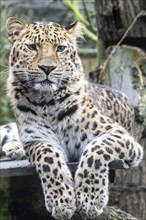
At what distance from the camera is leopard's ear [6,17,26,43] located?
586 cm

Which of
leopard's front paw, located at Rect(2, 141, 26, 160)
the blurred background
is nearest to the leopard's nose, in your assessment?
leopard's front paw, located at Rect(2, 141, 26, 160)

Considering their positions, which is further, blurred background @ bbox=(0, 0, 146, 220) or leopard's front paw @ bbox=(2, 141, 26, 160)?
blurred background @ bbox=(0, 0, 146, 220)

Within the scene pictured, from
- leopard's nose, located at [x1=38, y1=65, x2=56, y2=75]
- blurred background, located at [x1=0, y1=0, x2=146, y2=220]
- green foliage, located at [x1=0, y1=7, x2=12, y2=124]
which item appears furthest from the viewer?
green foliage, located at [x1=0, y1=7, x2=12, y2=124]

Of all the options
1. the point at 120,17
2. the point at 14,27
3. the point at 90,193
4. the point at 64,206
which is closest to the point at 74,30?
the point at 14,27

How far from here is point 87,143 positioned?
5793mm

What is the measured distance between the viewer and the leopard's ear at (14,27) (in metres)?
5.86

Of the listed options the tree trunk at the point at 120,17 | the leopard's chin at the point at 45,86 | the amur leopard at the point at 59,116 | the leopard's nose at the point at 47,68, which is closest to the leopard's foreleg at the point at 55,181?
the amur leopard at the point at 59,116

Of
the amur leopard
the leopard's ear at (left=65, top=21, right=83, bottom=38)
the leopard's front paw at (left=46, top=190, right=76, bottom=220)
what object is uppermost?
the leopard's ear at (left=65, top=21, right=83, bottom=38)

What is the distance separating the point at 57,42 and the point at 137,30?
2.33m

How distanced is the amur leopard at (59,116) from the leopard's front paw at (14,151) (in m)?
0.64

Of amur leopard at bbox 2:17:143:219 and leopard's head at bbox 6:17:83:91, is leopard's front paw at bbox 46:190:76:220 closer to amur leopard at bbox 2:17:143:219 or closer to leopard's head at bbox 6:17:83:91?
amur leopard at bbox 2:17:143:219

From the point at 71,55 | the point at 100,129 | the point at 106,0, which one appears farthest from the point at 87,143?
the point at 106,0

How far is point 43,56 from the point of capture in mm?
5523

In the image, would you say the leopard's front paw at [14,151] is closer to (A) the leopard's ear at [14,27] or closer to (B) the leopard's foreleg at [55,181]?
(B) the leopard's foreleg at [55,181]
